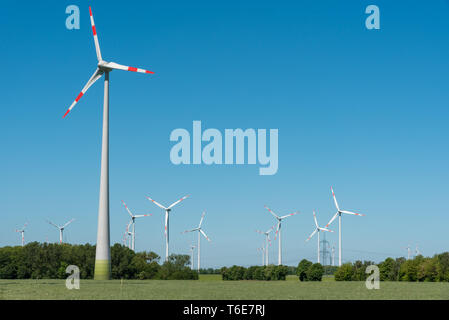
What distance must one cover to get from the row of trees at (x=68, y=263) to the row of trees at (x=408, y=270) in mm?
43783

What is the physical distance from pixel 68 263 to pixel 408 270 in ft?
294

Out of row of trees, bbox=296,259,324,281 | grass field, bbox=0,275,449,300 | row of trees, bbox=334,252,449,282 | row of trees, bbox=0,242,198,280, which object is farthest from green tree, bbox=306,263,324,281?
grass field, bbox=0,275,449,300

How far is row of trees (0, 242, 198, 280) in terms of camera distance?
13425 cm

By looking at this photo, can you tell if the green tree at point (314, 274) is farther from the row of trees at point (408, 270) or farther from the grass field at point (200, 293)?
the grass field at point (200, 293)

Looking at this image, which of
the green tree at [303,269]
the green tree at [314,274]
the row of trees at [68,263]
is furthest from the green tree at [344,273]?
the row of trees at [68,263]

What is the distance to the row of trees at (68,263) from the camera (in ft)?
440

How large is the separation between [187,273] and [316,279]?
3169 cm

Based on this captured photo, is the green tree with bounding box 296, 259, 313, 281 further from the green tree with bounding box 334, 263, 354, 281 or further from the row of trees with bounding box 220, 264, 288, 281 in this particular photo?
the row of trees with bounding box 220, 264, 288, 281

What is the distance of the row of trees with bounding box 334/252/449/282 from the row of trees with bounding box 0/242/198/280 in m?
43.8

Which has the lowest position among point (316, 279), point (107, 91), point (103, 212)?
point (316, 279)
